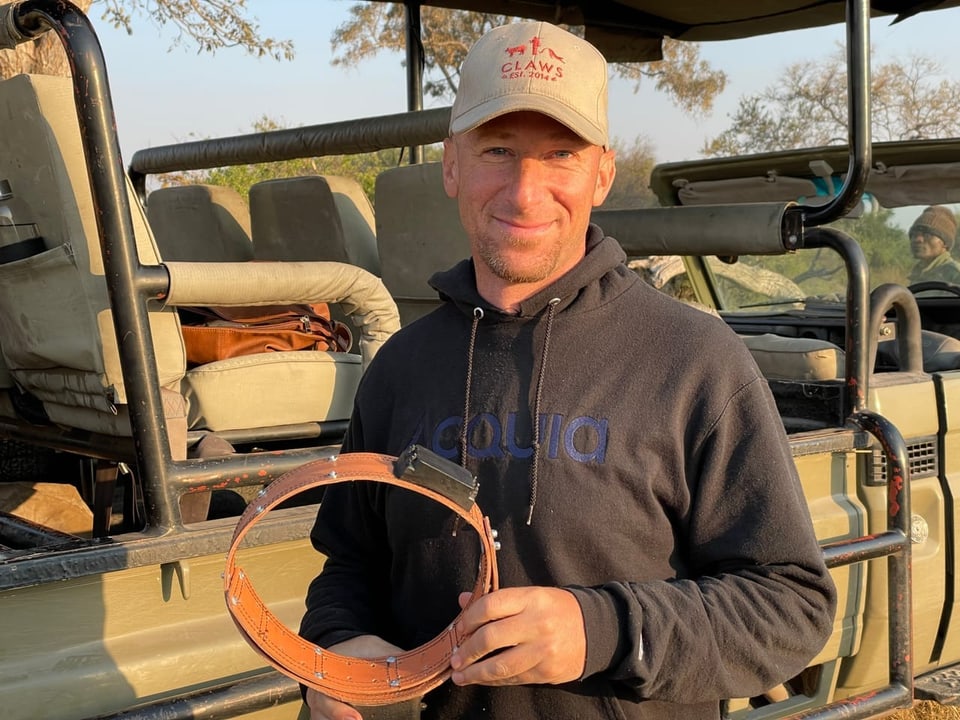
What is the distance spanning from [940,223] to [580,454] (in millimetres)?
3039

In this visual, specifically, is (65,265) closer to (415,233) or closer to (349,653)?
(349,653)

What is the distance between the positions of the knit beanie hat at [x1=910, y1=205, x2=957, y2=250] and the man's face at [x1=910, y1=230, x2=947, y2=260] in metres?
0.01

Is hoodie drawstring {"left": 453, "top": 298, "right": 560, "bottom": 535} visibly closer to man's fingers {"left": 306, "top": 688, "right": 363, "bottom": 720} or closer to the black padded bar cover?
man's fingers {"left": 306, "top": 688, "right": 363, "bottom": 720}

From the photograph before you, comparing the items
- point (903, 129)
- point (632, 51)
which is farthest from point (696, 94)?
point (903, 129)

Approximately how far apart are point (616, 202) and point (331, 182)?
54.2 inches

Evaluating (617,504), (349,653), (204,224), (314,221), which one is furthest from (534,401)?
(204,224)

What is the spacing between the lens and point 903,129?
3.93m

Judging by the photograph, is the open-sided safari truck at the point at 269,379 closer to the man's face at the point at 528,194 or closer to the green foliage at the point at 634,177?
the green foliage at the point at 634,177

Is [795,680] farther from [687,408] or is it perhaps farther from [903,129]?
[903,129]

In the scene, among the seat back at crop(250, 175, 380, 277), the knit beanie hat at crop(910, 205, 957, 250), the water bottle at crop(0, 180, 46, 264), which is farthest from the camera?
the seat back at crop(250, 175, 380, 277)

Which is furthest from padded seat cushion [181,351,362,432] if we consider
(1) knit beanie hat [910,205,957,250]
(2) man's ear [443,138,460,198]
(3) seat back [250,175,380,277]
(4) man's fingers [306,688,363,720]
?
(1) knit beanie hat [910,205,957,250]

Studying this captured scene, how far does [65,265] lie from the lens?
2266 millimetres

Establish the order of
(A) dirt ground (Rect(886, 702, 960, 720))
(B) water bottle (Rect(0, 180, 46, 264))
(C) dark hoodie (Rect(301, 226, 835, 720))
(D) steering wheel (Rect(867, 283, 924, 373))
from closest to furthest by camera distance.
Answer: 1. (C) dark hoodie (Rect(301, 226, 835, 720))
2. (B) water bottle (Rect(0, 180, 46, 264))
3. (D) steering wheel (Rect(867, 283, 924, 373))
4. (A) dirt ground (Rect(886, 702, 960, 720))

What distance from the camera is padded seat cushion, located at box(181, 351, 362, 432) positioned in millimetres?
2451
